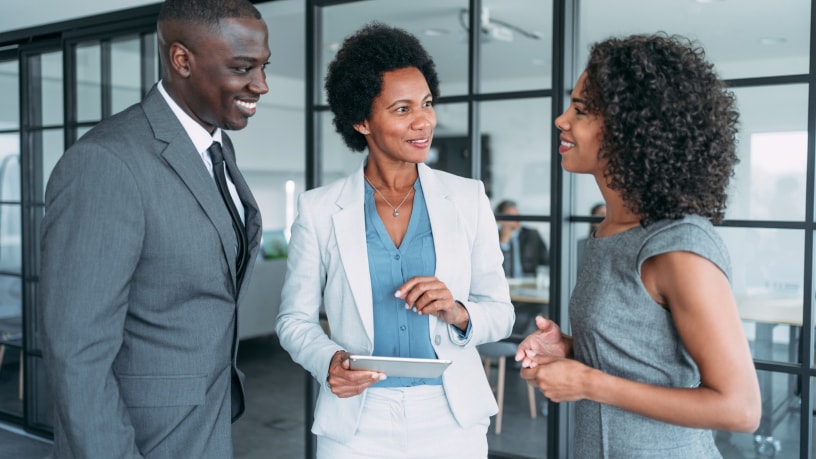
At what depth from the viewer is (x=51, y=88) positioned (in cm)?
430

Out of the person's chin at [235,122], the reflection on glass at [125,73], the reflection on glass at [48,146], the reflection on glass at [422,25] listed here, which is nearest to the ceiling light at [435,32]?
the reflection on glass at [422,25]

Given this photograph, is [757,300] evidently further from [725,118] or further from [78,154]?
[78,154]

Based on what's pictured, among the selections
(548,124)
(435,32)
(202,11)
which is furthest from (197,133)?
(435,32)

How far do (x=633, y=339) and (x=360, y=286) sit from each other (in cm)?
73

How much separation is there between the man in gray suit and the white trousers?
13.4 inches

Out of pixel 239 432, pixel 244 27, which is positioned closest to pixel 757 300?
pixel 244 27

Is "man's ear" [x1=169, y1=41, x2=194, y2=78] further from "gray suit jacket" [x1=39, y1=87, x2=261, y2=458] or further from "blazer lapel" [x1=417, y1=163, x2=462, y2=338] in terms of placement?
"blazer lapel" [x1=417, y1=163, x2=462, y2=338]

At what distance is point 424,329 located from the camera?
1.72 m

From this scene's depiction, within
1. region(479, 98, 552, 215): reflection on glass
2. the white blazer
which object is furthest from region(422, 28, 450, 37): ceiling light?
region(479, 98, 552, 215): reflection on glass

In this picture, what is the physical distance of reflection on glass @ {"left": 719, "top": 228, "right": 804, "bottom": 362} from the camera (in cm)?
224

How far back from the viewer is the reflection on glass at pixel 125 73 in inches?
154

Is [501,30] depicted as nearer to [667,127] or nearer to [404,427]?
[404,427]

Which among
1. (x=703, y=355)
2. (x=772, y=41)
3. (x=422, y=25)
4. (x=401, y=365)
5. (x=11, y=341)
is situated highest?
(x=422, y=25)

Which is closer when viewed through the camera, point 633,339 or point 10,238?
point 633,339
